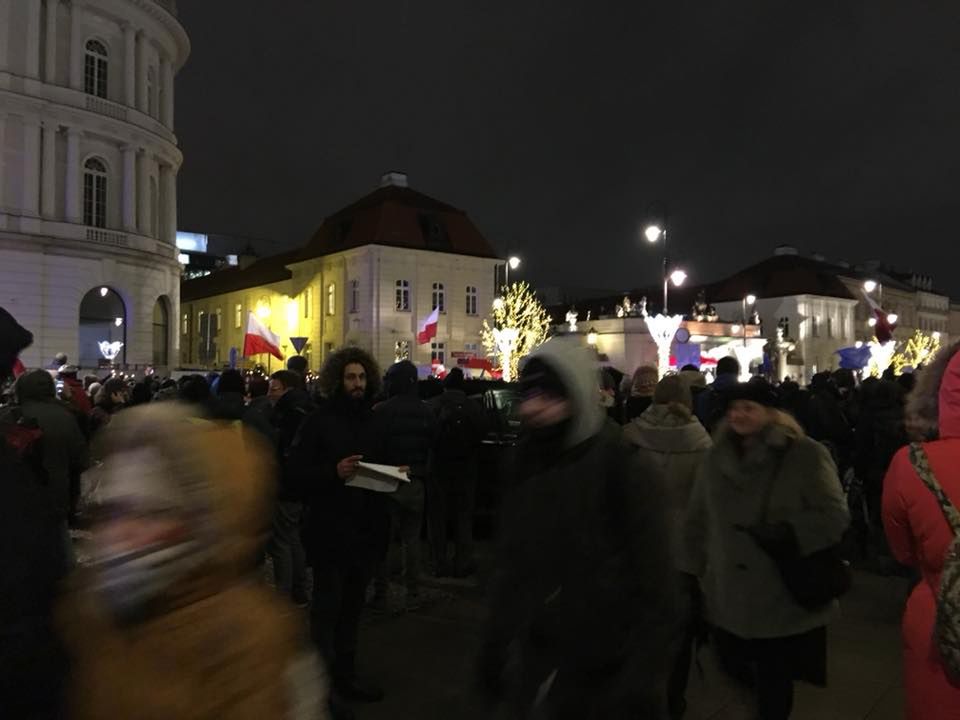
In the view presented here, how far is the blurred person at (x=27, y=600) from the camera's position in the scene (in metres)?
2.04

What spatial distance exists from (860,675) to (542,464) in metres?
4.24

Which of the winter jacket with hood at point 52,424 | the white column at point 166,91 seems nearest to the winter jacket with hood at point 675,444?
the winter jacket with hood at point 52,424

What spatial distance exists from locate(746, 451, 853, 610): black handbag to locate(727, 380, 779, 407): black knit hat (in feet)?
2.14

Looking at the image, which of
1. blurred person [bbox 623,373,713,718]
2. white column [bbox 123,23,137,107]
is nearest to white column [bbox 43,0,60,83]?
white column [bbox 123,23,137,107]

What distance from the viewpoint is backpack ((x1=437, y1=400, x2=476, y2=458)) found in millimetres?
8539

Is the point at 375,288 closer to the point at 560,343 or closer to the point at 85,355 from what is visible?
the point at 85,355

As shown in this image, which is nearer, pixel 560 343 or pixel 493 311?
pixel 560 343

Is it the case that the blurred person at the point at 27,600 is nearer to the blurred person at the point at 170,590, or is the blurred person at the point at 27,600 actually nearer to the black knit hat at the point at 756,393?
the blurred person at the point at 170,590

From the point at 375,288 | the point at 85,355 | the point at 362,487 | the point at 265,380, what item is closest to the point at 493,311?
the point at 375,288

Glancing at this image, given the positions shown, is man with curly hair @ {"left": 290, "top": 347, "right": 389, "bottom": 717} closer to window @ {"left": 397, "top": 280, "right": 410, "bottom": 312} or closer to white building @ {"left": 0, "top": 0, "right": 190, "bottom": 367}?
white building @ {"left": 0, "top": 0, "right": 190, "bottom": 367}

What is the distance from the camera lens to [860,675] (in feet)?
18.8

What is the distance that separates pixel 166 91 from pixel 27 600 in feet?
144

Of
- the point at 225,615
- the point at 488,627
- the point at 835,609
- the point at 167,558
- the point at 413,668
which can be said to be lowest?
the point at 413,668

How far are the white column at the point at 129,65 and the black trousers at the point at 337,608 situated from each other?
126ft
